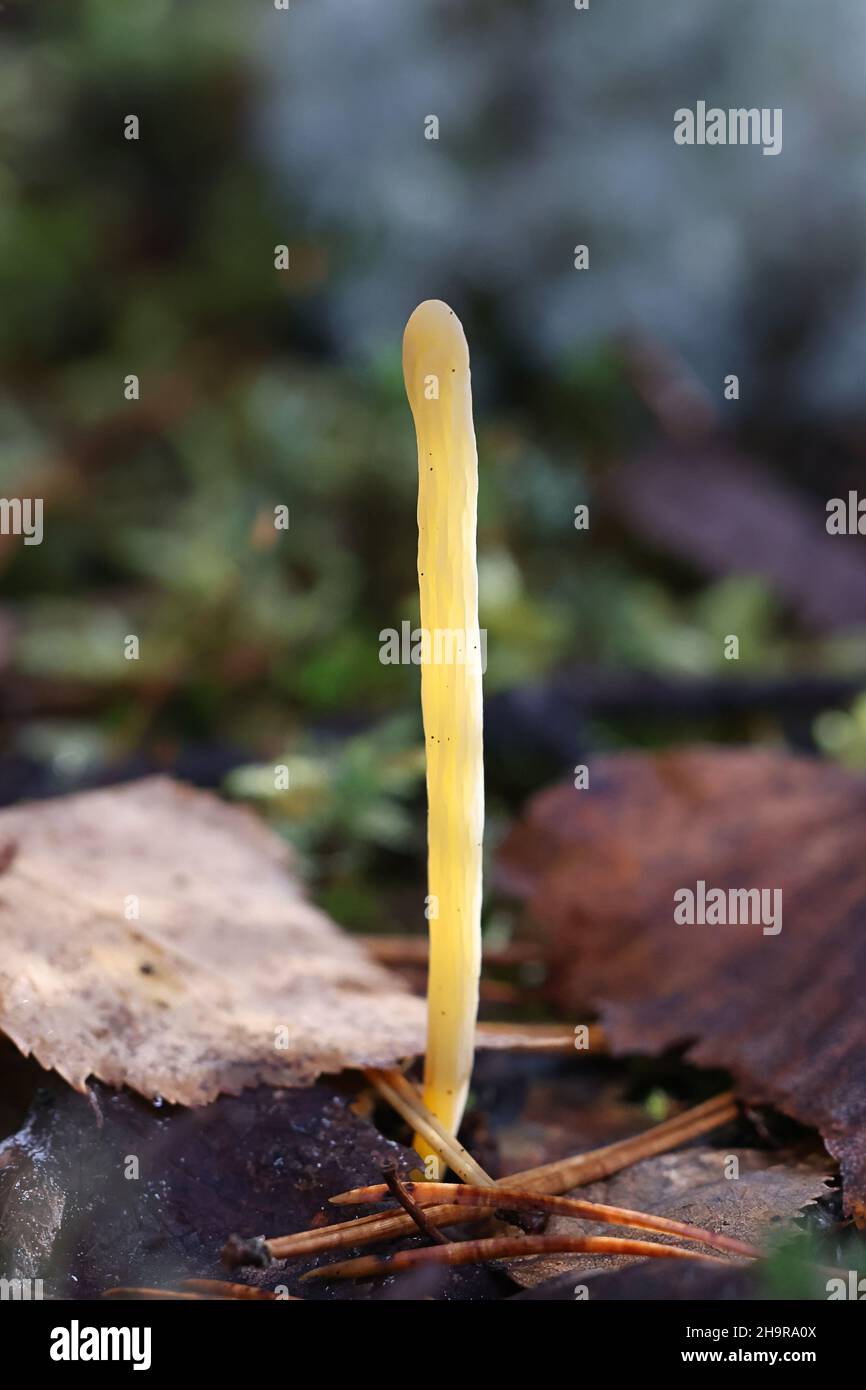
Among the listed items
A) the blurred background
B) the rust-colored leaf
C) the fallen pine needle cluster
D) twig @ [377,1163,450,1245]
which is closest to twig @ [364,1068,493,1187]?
the fallen pine needle cluster

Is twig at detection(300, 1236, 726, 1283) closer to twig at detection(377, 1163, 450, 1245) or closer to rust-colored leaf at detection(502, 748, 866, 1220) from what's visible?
twig at detection(377, 1163, 450, 1245)

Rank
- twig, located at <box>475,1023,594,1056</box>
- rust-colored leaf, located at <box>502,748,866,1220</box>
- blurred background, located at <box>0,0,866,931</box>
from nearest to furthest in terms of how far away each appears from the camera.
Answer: rust-colored leaf, located at <box>502,748,866,1220</box> → twig, located at <box>475,1023,594,1056</box> → blurred background, located at <box>0,0,866,931</box>

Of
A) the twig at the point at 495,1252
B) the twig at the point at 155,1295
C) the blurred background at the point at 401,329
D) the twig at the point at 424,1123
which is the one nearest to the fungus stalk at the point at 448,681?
the twig at the point at 424,1123

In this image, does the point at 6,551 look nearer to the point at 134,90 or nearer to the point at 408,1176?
the point at 134,90

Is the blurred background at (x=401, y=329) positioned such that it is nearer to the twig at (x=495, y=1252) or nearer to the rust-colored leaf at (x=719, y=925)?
the rust-colored leaf at (x=719, y=925)

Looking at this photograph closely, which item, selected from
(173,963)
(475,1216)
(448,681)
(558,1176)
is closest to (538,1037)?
(558,1176)
